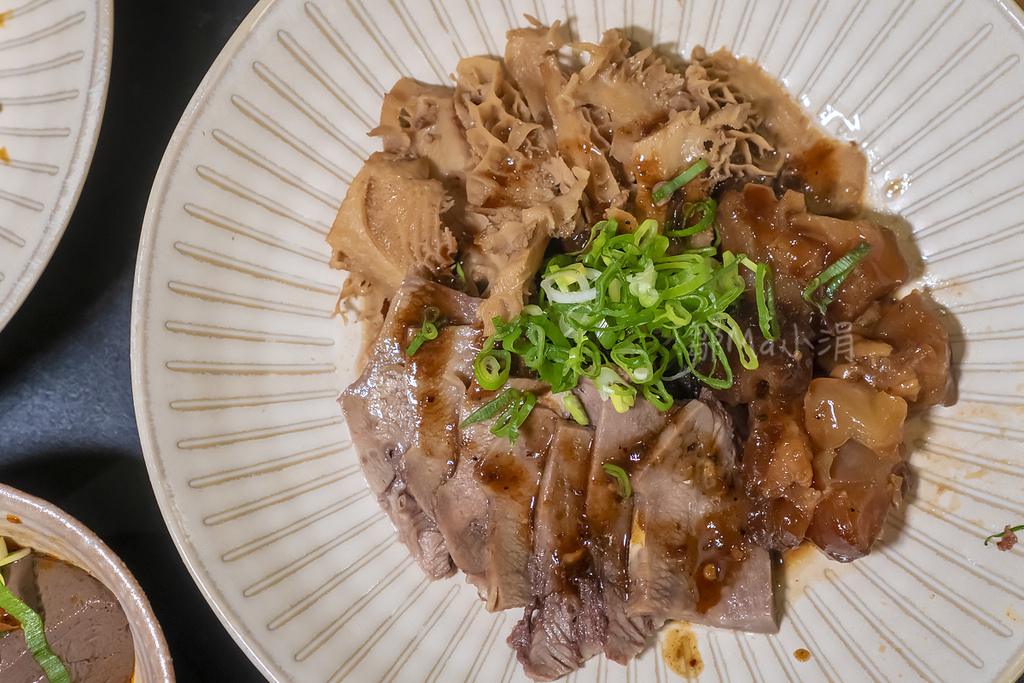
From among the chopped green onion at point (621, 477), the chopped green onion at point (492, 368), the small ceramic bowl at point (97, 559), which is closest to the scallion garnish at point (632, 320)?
the chopped green onion at point (492, 368)

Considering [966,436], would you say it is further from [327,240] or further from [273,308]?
[273,308]

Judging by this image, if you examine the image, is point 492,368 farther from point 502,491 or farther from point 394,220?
point 394,220

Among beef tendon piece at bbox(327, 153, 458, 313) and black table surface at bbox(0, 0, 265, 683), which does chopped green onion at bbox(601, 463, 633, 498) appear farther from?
black table surface at bbox(0, 0, 265, 683)

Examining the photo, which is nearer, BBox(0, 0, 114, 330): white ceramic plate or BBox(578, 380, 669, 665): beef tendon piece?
BBox(578, 380, 669, 665): beef tendon piece

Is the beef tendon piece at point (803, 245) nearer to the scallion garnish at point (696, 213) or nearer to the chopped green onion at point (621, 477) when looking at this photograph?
the scallion garnish at point (696, 213)

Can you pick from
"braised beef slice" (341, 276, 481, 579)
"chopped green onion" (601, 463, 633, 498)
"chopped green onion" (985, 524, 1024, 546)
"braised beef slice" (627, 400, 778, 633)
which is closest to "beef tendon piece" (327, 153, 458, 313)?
"braised beef slice" (341, 276, 481, 579)

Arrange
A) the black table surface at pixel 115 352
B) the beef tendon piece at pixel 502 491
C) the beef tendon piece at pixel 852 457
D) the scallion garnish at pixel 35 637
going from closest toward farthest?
the beef tendon piece at pixel 852 457
the beef tendon piece at pixel 502 491
the scallion garnish at pixel 35 637
the black table surface at pixel 115 352
